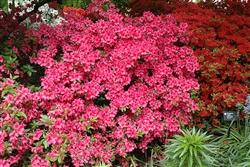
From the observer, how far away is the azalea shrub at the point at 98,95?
7.96ft

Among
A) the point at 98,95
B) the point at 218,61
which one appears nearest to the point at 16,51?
the point at 98,95

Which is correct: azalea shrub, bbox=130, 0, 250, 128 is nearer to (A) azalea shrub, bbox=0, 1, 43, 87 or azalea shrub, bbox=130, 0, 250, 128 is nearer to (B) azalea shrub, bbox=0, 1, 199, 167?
(B) azalea shrub, bbox=0, 1, 199, 167

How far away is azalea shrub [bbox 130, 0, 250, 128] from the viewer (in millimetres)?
3189

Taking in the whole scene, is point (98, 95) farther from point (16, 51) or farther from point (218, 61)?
point (218, 61)

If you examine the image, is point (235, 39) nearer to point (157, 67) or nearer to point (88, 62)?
point (157, 67)

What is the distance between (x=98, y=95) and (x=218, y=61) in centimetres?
135

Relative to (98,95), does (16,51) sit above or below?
above

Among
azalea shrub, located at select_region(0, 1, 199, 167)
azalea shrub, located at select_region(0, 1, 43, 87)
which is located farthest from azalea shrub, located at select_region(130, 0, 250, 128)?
azalea shrub, located at select_region(0, 1, 43, 87)

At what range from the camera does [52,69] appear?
2771 mm

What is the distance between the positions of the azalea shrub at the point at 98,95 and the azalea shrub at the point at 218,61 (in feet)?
0.59

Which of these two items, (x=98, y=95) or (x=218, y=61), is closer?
(x=98, y=95)

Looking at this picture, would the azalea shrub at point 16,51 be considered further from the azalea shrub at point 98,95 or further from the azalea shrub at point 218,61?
the azalea shrub at point 218,61

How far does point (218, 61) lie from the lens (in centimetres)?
327

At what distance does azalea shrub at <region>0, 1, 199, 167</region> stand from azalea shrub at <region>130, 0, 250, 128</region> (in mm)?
181
